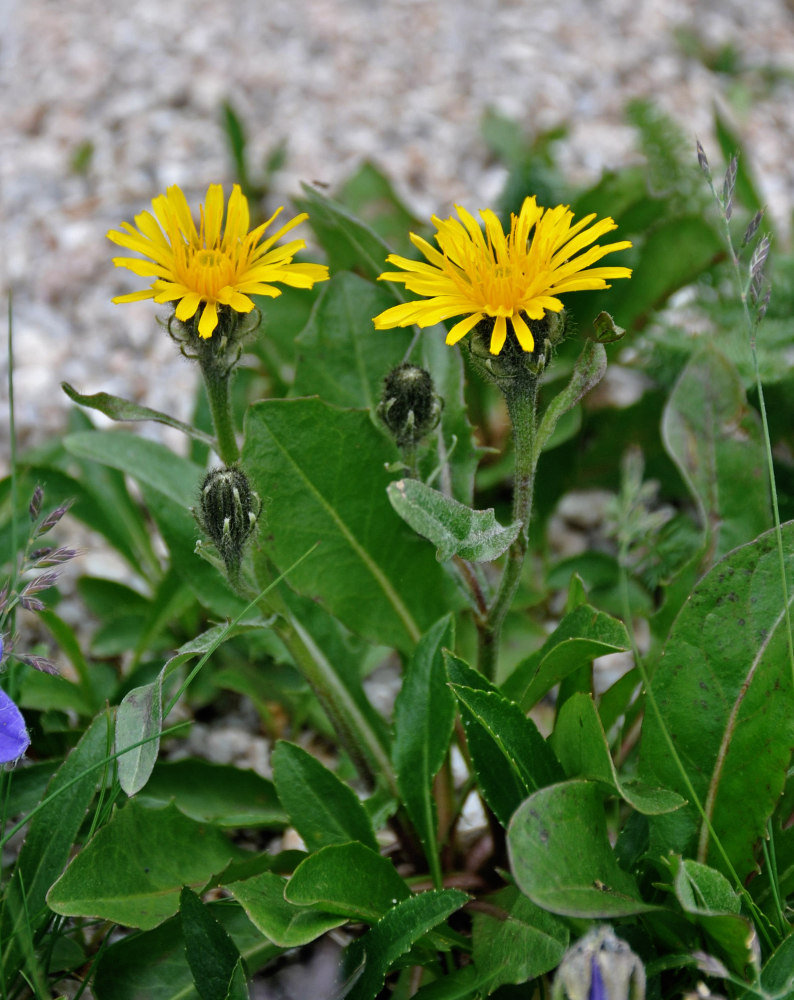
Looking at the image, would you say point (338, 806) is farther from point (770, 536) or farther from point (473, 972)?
point (770, 536)

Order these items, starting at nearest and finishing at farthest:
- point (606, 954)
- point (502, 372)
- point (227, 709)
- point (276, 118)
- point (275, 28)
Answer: point (606, 954) → point (502, 372) → point (227, 709) → point (276, 118) → point (275, 28)

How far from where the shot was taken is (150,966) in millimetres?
1836

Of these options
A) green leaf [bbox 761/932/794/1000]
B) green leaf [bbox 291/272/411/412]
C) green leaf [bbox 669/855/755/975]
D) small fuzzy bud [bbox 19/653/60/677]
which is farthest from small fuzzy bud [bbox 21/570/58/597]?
green leaf [bbox 761/932/794/1000]

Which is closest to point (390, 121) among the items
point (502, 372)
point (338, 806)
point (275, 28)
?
point (275, 28)

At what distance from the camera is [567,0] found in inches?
193

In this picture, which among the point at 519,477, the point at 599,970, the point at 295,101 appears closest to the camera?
the point at 599,970

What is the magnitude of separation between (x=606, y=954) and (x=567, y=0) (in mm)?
4773

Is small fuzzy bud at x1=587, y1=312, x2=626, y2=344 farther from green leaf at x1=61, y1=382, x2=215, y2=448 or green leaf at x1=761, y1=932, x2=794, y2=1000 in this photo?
green leaf at x1=761, y1=932, x2=794, y2=1000

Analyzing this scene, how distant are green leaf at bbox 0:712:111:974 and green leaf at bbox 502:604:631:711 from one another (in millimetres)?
818

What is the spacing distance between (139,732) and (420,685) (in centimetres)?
61

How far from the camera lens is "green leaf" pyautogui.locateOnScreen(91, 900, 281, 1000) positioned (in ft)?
5.92

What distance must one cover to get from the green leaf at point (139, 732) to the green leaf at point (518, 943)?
67cm

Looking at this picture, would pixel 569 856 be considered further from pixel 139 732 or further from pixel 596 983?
pixel 139 732

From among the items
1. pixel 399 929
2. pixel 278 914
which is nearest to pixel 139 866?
pixel 278 914
